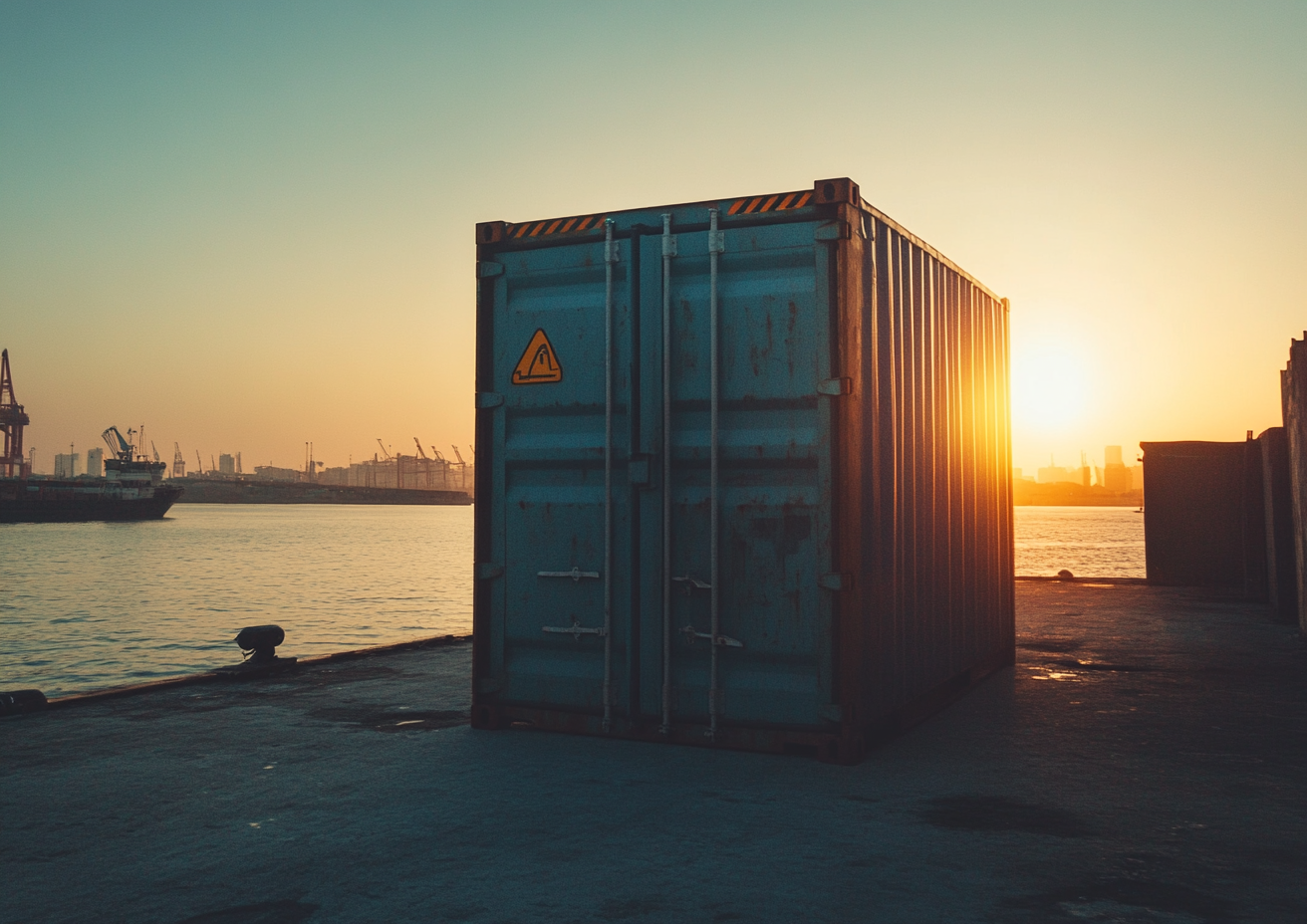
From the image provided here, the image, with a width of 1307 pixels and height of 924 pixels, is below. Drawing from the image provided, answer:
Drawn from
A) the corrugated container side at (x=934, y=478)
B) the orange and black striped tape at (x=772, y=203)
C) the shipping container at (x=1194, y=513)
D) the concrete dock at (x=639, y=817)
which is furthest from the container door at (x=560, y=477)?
the shipping container at (x=1194, y=513)

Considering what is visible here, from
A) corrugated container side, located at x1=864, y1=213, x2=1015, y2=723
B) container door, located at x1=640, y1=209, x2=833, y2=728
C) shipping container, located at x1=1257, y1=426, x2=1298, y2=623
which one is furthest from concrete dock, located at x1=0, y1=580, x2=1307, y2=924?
shipping container, located at x1=1257, y1=426, x2=1298, y2=623

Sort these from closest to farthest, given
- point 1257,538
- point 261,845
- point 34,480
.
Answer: point 261,845, point 1257,538, point 34,480

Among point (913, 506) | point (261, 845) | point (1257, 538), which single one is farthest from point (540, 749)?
point (1257, 538)

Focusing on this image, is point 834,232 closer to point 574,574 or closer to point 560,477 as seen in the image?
point 560,477

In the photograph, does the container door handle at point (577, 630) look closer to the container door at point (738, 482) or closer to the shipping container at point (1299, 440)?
the container door at point (738, 482)

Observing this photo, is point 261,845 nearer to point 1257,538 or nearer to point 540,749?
point 540,749

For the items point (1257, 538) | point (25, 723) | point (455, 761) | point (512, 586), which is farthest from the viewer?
point (1257, 538)

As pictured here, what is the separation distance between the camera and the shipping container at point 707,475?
6051 millimetres

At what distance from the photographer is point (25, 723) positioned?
290 inches

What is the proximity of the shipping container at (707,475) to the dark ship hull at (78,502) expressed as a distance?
109 meters

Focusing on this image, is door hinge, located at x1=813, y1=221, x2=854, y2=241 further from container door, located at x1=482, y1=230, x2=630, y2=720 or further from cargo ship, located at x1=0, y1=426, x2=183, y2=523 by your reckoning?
cargo ship, located at x1=0, y1=426, x2=183, y2=523

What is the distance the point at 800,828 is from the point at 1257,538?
15999 mm

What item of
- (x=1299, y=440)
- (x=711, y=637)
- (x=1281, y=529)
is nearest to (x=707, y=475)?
(x=711, y=637)

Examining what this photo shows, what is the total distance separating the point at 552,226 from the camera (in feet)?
22.8
